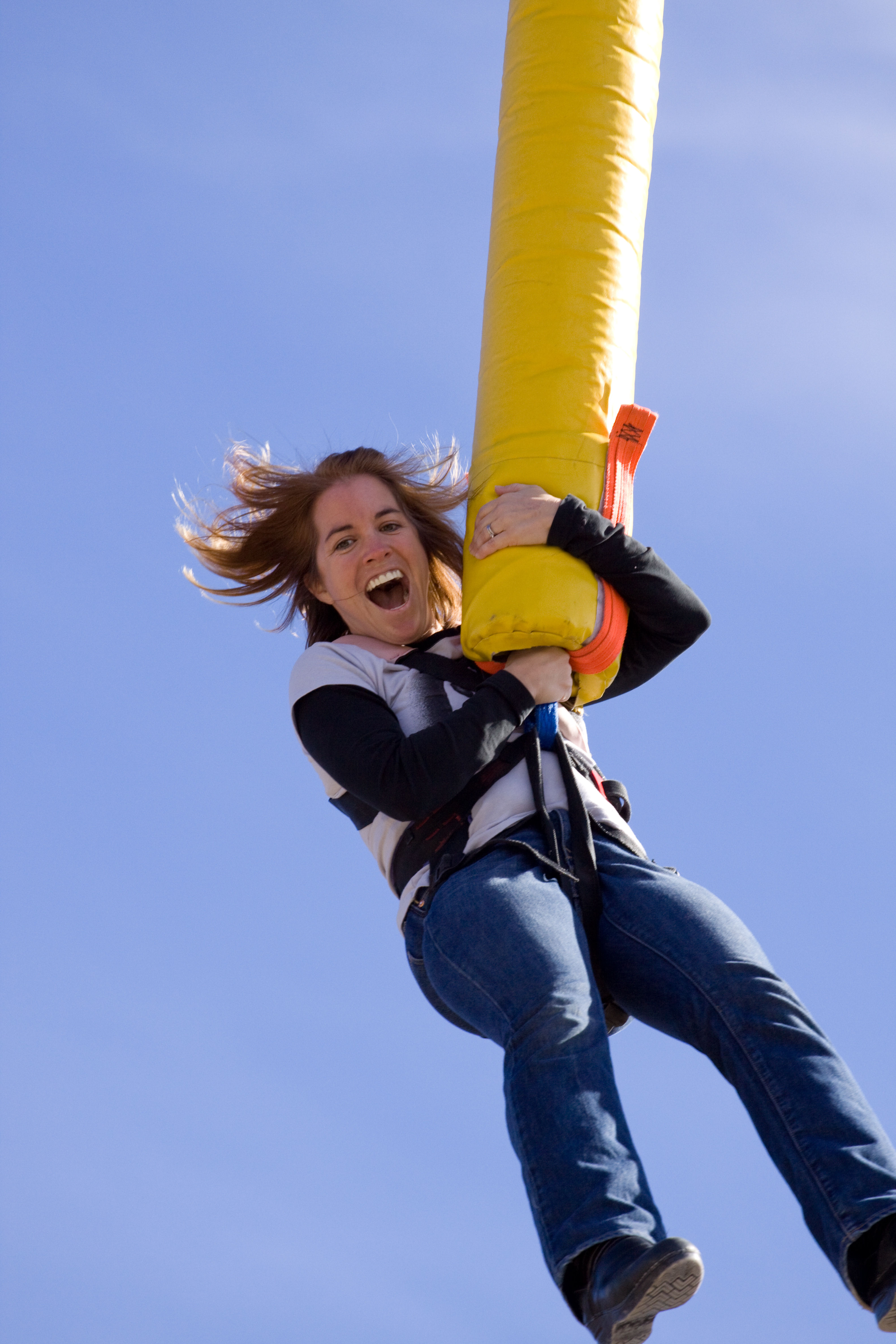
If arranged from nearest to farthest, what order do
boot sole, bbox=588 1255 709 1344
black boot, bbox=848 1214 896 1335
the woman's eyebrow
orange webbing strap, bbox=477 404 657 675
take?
boot sole, bbox=588 1255 709 1344 < black boot, bbox=848 1214 896 1335 < orange webbing strap, bbox=477 404 657 675 < the woman's eyebrow

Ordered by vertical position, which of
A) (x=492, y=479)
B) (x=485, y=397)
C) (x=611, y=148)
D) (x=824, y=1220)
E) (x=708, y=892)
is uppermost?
(x=611, y=148)

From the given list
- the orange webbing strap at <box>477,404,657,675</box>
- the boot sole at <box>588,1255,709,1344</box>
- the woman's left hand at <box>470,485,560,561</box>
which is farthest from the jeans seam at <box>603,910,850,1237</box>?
the woman's left hand at <box>470,485,560,561</box>

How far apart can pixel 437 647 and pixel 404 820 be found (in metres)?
0.78

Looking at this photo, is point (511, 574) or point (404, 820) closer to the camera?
point (404, 820)

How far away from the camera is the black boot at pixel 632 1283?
311cm

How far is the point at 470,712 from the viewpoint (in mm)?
4031

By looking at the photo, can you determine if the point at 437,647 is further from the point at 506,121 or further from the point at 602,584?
the point at 506,121

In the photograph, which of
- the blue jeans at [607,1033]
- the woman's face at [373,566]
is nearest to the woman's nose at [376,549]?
the woman's face at [373,566]

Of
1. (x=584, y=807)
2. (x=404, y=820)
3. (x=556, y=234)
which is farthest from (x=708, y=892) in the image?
(x=556, y=234)

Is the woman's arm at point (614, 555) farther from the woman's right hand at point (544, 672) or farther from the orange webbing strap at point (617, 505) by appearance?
the woman's right hand at point (544, 672)

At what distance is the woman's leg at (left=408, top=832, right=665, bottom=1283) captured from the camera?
11.0ft

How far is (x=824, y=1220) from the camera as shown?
3375mm

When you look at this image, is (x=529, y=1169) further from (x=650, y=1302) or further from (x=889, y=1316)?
(x=889, y=1316)

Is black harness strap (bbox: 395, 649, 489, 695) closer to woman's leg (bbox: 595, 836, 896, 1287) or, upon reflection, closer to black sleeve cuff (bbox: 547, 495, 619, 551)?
black sleeve cuff (bbox: 547, 495, 619, 551)
